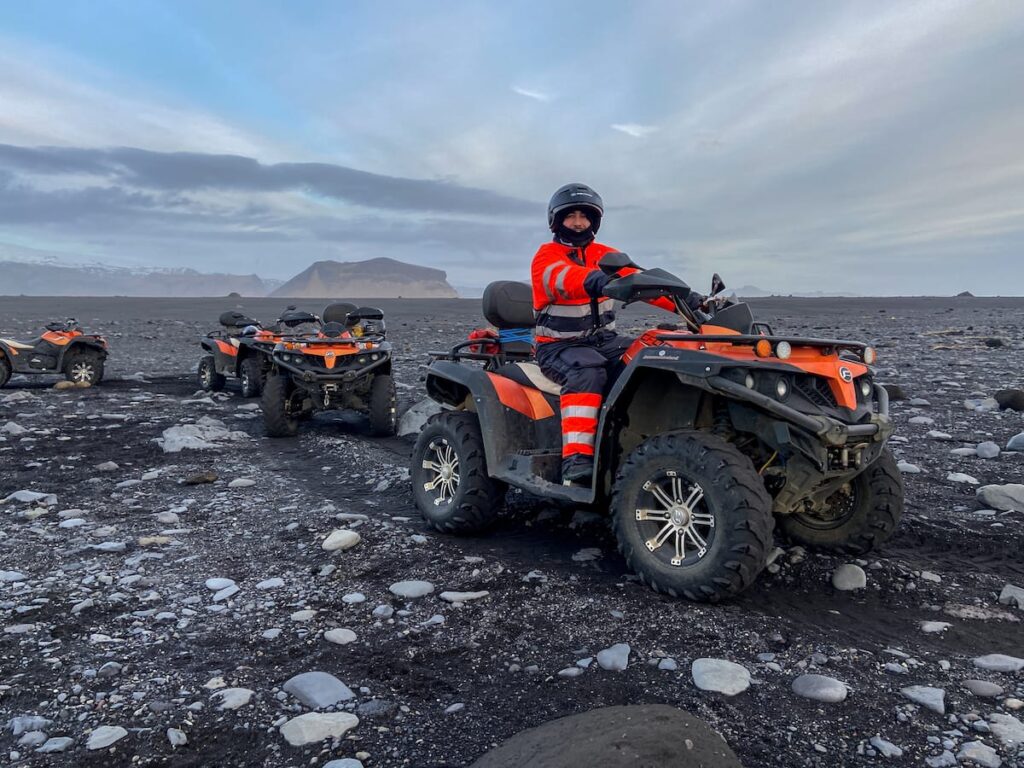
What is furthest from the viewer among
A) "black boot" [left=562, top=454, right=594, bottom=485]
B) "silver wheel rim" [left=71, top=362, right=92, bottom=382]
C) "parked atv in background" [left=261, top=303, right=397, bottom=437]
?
"silver wheel rim" [left=71, top=362, right=92, bottom=382]

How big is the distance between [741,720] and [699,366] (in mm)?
1622

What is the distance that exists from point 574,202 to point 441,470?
2.01 m

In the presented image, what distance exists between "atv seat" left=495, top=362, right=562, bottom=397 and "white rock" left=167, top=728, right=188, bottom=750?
279 cm

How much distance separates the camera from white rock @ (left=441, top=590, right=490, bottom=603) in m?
3.88

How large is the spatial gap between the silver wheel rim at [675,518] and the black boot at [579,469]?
45 cm

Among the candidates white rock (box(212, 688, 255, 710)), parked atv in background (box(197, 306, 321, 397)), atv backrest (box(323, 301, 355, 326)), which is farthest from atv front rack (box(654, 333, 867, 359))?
parked atv in background (box(197, 306, 321, 397))

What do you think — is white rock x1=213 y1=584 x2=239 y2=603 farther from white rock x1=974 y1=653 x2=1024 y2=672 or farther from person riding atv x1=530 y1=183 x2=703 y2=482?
white rock x1=974 y1=653 x2=1024 y2=672

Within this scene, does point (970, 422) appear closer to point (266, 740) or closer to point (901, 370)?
point (901, 370)

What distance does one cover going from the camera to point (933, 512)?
205 inches

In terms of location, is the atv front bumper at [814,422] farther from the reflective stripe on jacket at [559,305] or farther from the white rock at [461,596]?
the white rock at [461,596]

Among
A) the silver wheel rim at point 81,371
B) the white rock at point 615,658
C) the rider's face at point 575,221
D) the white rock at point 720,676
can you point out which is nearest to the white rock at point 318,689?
the white rock at point 615,658

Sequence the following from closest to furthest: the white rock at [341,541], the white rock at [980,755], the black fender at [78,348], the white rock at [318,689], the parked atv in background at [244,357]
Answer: the white rock at [980,755], the white rock at [318,689], the white rock at [341,541], the parked atv in background at [244,357], the black fender at [78,348]

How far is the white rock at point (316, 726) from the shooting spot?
262 cm

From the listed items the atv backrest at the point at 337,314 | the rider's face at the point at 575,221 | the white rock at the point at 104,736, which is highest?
the rider's face at the point at 575,221
